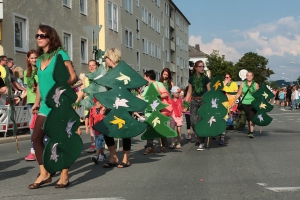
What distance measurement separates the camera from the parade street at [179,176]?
5.45 m

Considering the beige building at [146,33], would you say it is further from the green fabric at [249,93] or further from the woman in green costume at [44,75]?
the woman in green costume at [44,75]

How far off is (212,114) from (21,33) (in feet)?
43.2

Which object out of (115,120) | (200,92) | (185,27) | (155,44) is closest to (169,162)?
(115,120)

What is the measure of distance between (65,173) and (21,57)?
50.6 ft

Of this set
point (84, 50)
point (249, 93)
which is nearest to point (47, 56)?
point (249, 93)

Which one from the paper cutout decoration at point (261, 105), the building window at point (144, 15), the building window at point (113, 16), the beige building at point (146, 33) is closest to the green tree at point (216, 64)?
the beige building at point (146, 33)

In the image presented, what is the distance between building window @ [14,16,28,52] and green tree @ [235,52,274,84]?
310ft

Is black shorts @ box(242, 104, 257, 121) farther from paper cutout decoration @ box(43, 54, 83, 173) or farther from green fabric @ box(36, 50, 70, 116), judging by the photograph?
green fabric @ box(36, 50, 70, 116)

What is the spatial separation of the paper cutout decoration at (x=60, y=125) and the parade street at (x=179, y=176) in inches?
14.8

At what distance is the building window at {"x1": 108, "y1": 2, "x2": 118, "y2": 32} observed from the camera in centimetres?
3442

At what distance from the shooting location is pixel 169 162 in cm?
816

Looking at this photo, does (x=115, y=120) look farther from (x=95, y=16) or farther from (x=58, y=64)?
(x=95, y=16)

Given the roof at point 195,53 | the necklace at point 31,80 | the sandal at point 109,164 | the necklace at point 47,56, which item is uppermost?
the roof at point 195,53

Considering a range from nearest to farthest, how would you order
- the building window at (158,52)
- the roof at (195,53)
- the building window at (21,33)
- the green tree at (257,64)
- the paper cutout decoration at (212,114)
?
1. the paper cutout decoration at (212,114)
2. the building window at (21,33)
3. the building window at (158,52)
4. the green tree at (257,64)
5. the roof at (195,53)
